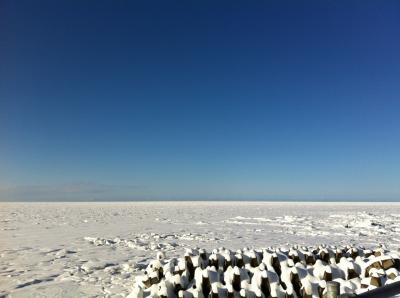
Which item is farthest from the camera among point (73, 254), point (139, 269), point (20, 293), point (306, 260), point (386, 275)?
point (73, 254)

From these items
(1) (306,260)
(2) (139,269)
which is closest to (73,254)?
(2) (139,269)

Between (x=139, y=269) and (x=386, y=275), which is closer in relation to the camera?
(x=386, y=275)

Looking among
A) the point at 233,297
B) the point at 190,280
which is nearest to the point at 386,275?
the point at 233,297

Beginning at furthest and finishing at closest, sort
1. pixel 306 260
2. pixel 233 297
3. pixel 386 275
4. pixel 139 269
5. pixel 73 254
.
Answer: pixel 73 254 < pixel 139 269 < pixel 306 260 < pixel 386 275 < pixel 233 297

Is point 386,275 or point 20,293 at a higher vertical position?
point 386,275

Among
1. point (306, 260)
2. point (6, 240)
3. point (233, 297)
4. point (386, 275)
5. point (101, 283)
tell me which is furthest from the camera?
point (6, 240)

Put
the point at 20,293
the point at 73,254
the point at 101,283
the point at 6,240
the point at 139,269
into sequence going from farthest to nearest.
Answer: the point at 6,240 < the point at 73,254 < the point at 139,269 < the point at 101,283 < the point at 20,293

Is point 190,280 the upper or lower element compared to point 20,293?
upper

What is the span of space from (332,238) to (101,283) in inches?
440

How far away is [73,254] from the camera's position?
36.9ft

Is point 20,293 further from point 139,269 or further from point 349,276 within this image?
point 349,276

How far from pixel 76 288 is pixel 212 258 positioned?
10.8 feet

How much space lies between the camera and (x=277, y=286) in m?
4.70

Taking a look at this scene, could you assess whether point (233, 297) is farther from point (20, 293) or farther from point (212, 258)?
point (20, 293)
